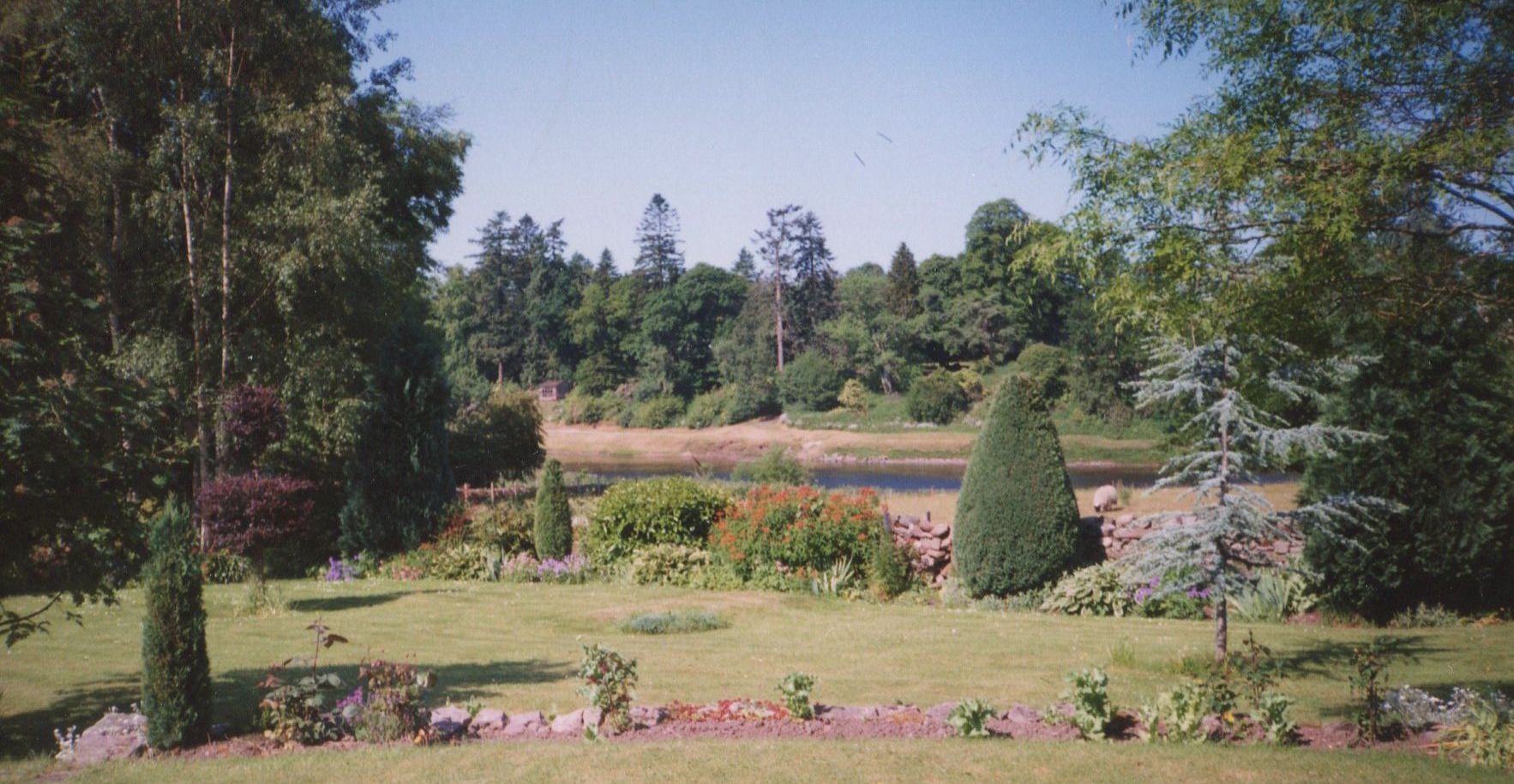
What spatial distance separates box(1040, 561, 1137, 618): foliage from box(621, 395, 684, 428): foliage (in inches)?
1899

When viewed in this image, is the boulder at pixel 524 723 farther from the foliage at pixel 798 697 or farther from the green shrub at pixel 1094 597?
the green shrub at pixel 1094 597

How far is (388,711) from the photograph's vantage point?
6773 millimetres

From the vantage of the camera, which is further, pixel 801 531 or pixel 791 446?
pixel 791 446

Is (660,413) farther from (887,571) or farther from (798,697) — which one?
(798,697)

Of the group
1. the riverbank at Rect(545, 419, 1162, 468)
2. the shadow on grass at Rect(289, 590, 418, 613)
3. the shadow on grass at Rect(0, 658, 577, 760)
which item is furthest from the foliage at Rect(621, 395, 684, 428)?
the shadow on grass at Rect(0, 658, 577, 760)

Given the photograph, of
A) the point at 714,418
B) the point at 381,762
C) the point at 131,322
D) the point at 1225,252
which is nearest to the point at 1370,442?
the point at 1225,252

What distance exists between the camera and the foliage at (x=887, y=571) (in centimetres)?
1385

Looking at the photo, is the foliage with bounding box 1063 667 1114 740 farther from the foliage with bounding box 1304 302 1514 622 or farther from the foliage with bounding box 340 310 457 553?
the foliage with bounding box 340 310 457 553

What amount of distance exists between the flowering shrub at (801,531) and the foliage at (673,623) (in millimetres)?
2950

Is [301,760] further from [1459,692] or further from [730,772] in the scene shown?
[1459,692]

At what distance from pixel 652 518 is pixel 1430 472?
35.3 ft

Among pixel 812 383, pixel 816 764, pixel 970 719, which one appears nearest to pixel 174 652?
pixel 816 764

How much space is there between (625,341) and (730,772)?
64429mm

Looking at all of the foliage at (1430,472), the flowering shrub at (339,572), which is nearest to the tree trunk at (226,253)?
the flowering shrub at (339,572)
